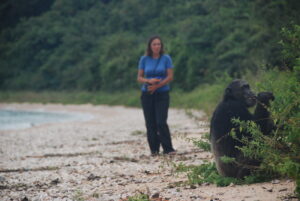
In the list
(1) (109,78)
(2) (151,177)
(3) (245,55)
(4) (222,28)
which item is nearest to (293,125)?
(2) (151,177)

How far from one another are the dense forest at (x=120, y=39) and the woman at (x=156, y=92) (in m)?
12.4

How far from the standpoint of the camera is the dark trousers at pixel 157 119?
856 cm

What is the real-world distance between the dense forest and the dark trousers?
41.2 feet

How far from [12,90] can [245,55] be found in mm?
38280

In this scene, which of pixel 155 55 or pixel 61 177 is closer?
pixel 61 177

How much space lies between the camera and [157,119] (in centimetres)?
858

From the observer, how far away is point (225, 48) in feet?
110

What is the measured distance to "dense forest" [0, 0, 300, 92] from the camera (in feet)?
98.0

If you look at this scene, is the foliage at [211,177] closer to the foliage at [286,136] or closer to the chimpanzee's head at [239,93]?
the foliage at [286,136]

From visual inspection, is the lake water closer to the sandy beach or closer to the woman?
the sandy beach

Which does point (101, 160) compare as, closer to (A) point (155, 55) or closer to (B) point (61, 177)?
(B) point (61, 177)

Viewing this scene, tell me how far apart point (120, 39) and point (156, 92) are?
4066 cm

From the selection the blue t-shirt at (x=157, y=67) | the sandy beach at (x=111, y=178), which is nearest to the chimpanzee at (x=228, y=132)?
the sandy beach at (x=111, y=178)

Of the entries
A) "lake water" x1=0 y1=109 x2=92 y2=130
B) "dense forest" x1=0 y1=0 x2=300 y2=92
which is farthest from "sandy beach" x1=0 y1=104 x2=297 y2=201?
"lake water" x1=0 y1=109 x2=92 y2=130
